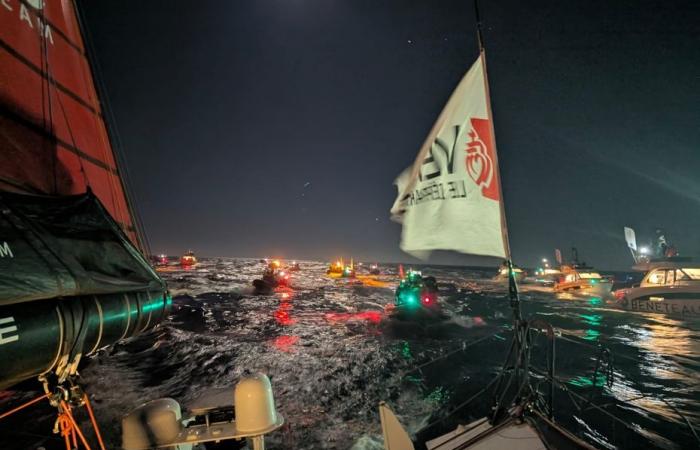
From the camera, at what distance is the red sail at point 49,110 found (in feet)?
13.8

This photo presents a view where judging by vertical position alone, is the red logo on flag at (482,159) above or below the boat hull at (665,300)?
above

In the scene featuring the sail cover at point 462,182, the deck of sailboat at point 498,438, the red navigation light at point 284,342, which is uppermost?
the sail cover at point 462,182

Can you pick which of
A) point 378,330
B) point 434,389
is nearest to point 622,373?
point 434,389

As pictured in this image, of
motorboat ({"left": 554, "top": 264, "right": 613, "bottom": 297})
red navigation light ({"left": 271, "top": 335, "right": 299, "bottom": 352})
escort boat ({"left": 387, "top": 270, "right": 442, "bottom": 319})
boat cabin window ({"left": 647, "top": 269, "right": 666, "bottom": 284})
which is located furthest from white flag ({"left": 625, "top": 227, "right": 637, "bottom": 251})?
red navigation light ({"left": 271, "top": 335, "right": 299, "bottom": 352})

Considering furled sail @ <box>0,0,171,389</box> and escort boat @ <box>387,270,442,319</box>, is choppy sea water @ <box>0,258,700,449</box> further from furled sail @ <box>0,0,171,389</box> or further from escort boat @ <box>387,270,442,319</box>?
furled sail @ <box>0,0,171,389</box>

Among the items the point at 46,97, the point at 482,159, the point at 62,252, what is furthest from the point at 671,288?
the point at 46,97

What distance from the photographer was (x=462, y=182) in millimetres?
4605

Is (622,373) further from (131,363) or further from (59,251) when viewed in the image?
(131,363)

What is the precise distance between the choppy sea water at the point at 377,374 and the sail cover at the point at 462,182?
2090mm

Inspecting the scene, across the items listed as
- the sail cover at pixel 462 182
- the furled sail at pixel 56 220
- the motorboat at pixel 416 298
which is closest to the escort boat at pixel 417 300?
the motorboat at pixel 416 298

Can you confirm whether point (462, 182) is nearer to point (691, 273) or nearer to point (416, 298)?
point (416, 298)

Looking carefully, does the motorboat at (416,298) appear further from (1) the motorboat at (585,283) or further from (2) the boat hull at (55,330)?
(1) the motorboat at (585,283)

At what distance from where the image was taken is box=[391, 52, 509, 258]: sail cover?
172 inches

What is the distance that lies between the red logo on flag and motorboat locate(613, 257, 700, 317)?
27.6 metres
